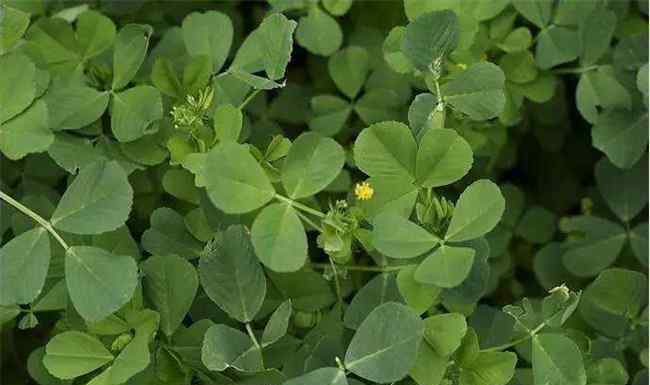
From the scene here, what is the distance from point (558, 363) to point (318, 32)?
682mm

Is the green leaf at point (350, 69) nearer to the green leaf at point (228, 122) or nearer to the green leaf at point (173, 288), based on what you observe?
the green leaf at point (228, 122)

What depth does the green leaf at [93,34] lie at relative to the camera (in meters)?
1.50

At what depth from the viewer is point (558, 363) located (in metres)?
1.22

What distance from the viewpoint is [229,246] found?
1203 millimetres

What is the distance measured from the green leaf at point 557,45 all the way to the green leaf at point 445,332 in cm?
60

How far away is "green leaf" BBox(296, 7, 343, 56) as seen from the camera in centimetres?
161

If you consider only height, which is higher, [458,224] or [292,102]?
[458,224]

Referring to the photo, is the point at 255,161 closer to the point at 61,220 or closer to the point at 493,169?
the point at 61,220

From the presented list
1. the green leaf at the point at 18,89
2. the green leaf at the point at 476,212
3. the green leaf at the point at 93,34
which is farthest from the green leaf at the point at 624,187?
the green leaf at the point at 18,89

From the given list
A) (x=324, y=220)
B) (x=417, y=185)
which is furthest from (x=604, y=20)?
(x=324, y=220)

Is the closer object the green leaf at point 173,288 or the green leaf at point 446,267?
the green leaf at point 446,267

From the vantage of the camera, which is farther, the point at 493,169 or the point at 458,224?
the point at 493,169

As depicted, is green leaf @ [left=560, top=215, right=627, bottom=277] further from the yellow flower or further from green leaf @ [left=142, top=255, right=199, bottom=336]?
green leaf @ [left=142, top=255, right=199, bottom=336]

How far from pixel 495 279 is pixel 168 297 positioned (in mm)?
615
